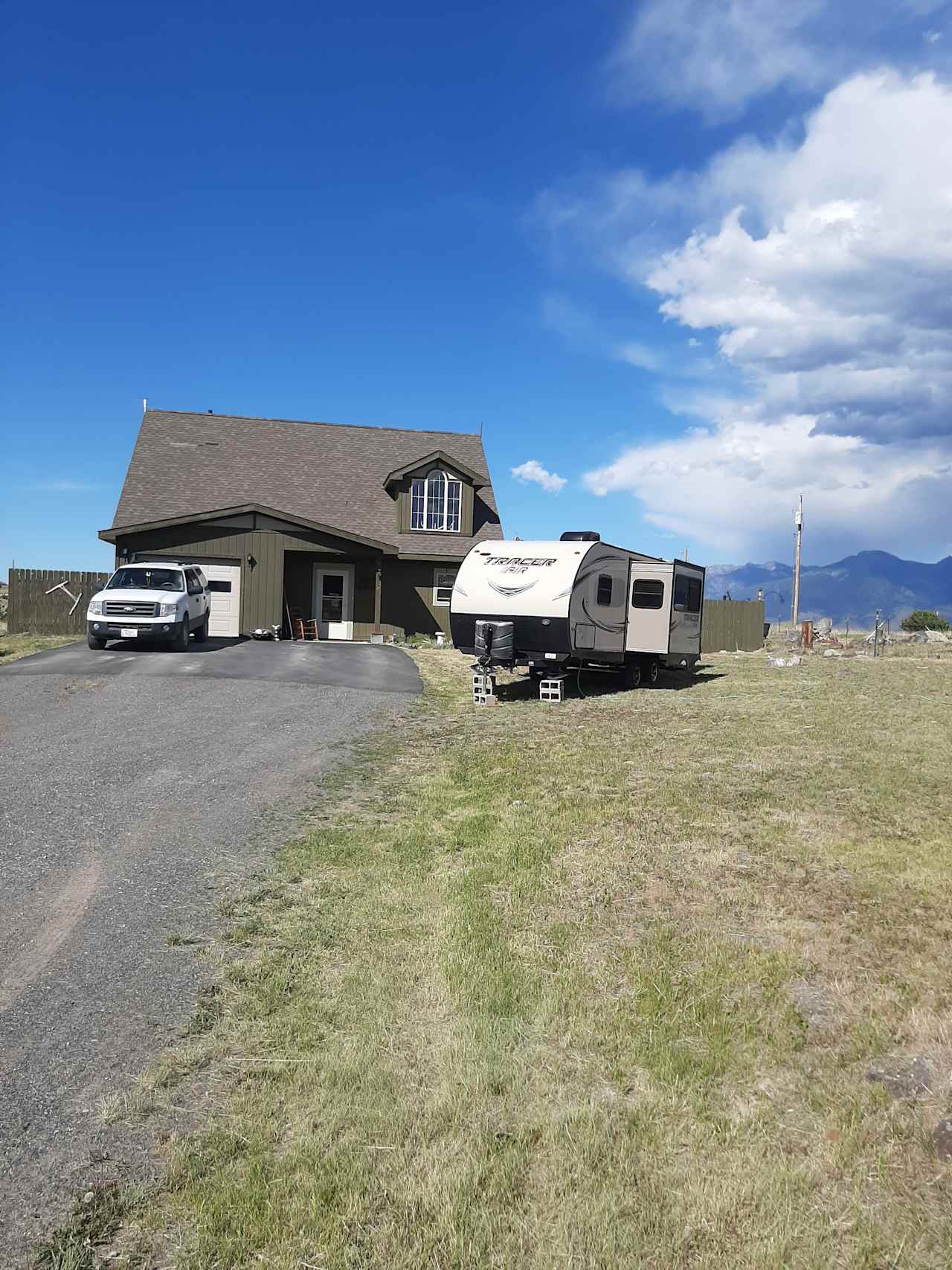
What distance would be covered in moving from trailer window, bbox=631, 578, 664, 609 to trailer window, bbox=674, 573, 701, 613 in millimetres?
336

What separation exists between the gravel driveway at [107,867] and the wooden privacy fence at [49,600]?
46.7ft

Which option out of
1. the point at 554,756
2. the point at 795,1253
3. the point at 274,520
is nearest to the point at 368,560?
the point at 274,520

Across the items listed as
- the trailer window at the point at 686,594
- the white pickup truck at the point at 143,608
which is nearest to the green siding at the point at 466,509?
the trailer window at the point at 686,594

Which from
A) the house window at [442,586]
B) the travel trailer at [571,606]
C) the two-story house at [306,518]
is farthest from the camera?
the house window at [442,586]

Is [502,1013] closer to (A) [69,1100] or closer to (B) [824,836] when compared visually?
(A) [69,1100]

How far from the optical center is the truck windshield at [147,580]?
1889 centimetres

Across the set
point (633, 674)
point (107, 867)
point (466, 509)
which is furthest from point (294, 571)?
point (107, 867)

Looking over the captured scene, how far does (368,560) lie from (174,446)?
823cm

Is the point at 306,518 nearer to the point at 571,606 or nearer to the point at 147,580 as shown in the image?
the point at 147,580

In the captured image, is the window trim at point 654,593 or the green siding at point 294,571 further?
the green siding at point 294,571

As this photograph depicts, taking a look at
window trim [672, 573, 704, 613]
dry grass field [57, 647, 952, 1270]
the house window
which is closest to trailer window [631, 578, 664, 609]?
window trim [672, 573, 704, 613]

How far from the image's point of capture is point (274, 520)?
24719 mm

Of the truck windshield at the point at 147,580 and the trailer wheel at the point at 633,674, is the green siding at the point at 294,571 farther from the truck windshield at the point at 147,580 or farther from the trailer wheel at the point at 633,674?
the trailer wheel at the point at 633,674

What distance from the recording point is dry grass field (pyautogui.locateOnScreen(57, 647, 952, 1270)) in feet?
9.95
